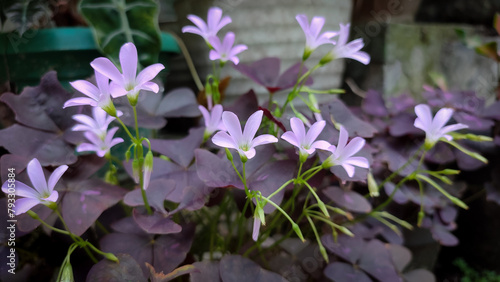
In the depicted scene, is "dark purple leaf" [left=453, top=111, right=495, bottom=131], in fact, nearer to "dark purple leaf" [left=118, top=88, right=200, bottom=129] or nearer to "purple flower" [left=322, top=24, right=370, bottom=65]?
"purple flower" [left=322, top=24, right=370, bottom=65]

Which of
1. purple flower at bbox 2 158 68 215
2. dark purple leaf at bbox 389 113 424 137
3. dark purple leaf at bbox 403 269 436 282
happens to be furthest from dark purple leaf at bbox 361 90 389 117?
purple flower at bbox 2 158 68 215

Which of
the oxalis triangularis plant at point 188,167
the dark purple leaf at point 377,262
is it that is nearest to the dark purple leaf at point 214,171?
the oxalis triangularis plant at point 188,167

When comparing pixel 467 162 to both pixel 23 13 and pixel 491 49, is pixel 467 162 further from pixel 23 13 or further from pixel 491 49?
pixel 23 13

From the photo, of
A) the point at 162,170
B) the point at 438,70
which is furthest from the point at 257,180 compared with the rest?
the point at 438,70

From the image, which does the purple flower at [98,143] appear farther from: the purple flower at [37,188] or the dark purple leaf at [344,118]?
the dark purple leaf at [344,118]

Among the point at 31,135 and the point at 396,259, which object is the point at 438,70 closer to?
the point at 396,259
